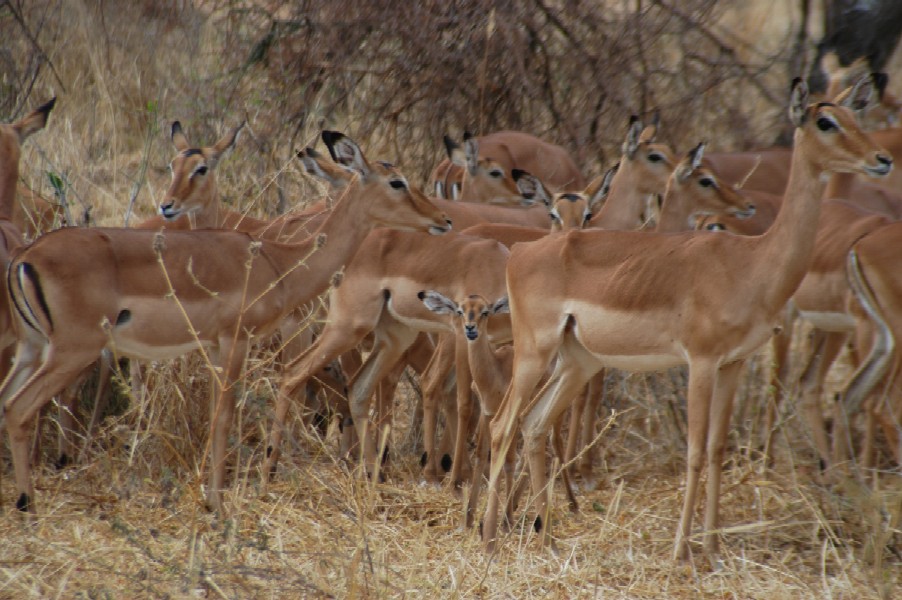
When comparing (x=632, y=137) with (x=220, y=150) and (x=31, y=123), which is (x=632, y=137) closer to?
(x=220, y=150)

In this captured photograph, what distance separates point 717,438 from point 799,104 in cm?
137

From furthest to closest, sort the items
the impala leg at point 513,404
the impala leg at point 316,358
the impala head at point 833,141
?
the impala leg at point 316,358 → the impala leg at point 513,404 → the impala head at point 833,141

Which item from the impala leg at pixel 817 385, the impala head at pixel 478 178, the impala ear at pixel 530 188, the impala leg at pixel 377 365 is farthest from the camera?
the impala head at pixel 478 178

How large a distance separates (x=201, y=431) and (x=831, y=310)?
3183 millimetres

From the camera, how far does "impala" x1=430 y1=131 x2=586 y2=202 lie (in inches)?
347

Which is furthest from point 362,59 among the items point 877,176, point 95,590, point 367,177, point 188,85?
point 95,590

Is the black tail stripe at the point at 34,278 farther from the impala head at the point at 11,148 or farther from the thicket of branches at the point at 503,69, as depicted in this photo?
the thicket of branches at the point at 503,69

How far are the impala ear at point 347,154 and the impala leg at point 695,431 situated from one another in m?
2.16

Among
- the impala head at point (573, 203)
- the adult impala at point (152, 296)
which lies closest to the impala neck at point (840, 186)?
the impala head at point (573, 203)

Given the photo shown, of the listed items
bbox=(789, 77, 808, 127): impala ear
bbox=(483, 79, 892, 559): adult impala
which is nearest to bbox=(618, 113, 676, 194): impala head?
bbox=(483, 79, 892, 559): adult impala

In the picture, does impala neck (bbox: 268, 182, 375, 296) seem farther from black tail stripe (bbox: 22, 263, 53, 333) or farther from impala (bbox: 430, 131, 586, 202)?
impala (bbox: 430, 131, 586, 202)

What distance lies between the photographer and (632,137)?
751 cm

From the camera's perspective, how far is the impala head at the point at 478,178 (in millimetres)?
8539

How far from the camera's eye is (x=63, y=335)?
5.59 metres
